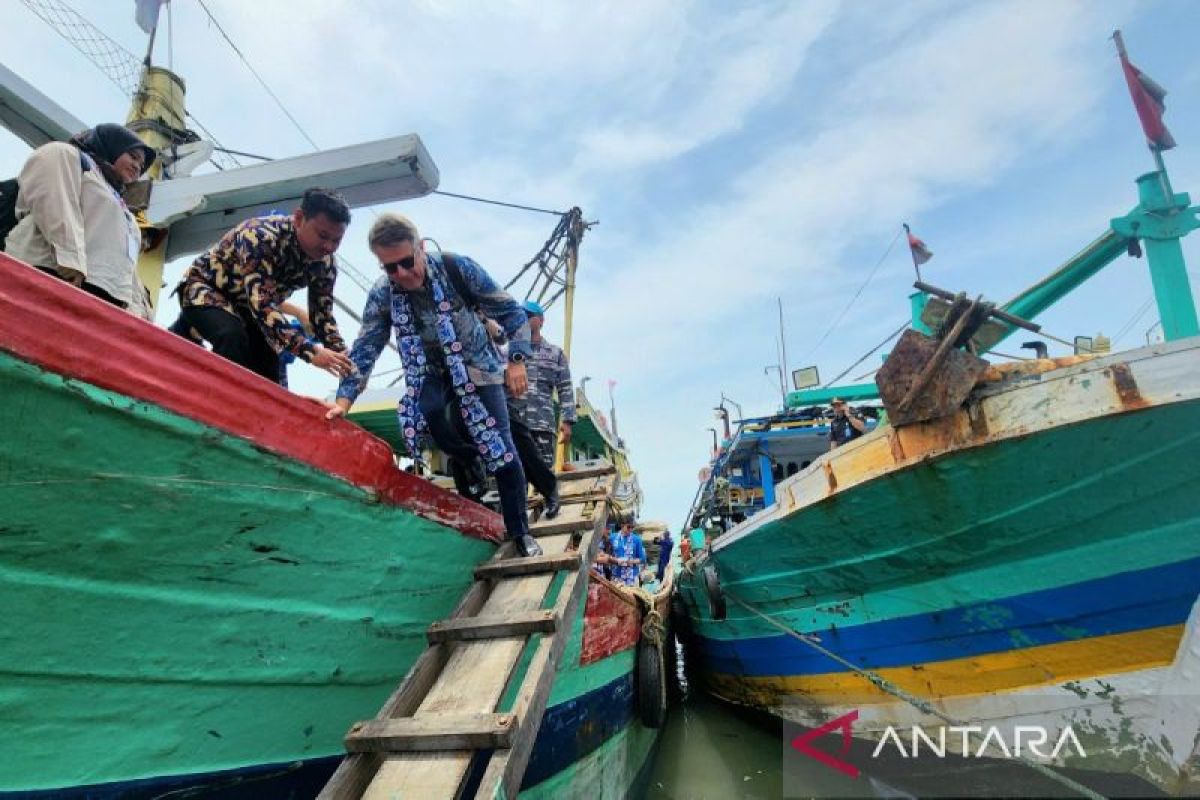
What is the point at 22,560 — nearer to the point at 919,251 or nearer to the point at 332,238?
the point at 332,238

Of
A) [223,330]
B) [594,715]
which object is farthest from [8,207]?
[594,715]

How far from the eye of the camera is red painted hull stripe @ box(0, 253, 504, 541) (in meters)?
1.29

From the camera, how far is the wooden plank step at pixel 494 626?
6.93ft

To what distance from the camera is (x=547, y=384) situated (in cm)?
502

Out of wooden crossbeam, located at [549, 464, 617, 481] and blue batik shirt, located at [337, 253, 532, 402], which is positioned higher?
blue batik shirt, located at [337, 253, 532, 402]

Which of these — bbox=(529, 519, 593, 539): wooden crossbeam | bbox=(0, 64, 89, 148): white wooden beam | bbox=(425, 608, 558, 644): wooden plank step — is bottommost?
bbox=(425, 608, 558, 644): wooden plank step

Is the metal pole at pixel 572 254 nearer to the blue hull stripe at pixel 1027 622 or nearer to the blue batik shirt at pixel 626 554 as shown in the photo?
the blue batik shirt at pixel 626 554

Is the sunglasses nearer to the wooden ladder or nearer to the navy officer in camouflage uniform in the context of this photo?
the navy officer in camouflage uniform

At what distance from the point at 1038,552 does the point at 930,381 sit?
135 cm

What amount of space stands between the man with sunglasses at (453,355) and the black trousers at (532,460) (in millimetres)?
379

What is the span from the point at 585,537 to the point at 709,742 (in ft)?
17.7

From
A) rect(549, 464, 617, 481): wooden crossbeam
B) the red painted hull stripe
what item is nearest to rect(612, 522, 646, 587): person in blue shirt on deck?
rect(549, 464, 617, 481): wooden crossbeam

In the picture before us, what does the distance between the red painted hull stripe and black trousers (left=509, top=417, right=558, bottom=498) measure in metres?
1.15
